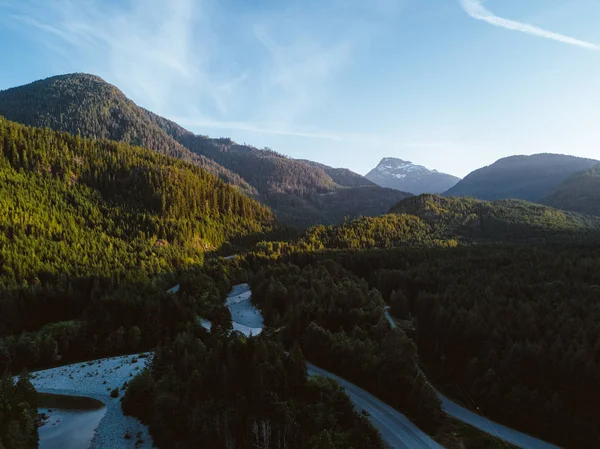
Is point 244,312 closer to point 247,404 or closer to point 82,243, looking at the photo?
point 247,404

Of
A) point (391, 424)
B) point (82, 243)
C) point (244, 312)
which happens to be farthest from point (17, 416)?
point (82, 243)

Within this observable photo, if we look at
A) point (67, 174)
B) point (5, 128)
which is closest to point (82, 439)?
point (67, 174)

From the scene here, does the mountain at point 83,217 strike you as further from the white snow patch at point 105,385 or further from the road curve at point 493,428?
the road curve at point 493,428

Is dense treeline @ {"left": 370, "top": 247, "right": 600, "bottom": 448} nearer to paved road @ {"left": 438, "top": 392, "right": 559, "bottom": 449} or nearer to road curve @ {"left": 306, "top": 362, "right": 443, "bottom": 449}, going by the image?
paved road @ {"left": 438, "top": 392, "right": 559, "bottom": 449}

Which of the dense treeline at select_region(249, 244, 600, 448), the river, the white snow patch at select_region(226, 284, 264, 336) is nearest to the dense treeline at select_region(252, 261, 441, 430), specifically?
the white snow patch at select_region(226, 284, 264, 336)

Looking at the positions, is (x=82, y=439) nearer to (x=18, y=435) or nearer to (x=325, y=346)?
(x=18, y=435)

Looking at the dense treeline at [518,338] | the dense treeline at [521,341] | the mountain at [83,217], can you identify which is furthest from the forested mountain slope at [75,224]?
the dense treeline at [521,341]

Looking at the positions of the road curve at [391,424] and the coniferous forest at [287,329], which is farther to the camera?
the road curve at [391,424]

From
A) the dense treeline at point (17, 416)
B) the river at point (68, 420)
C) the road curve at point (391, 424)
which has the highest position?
the dense treeline at point (17, 416)
